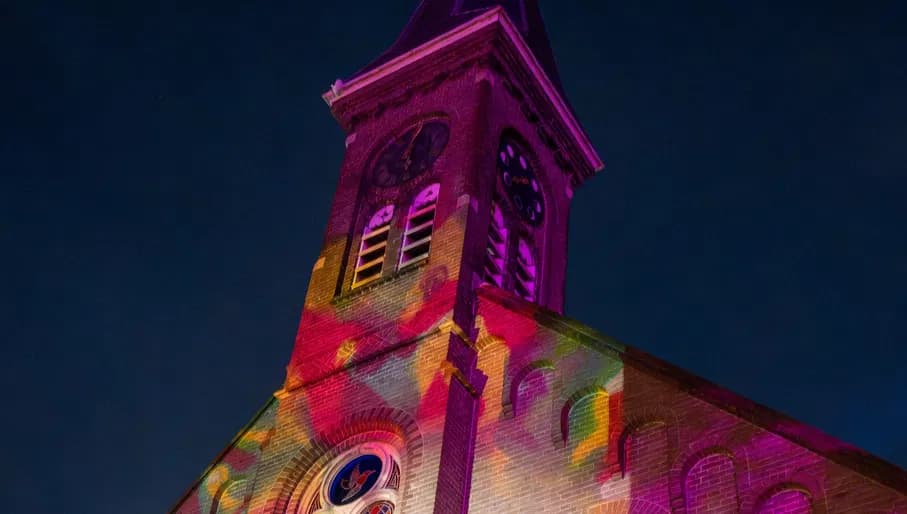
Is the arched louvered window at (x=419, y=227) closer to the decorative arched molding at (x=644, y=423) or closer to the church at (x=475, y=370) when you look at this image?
the church at (x=475, y=370)

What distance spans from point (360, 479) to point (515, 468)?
8.30 feet

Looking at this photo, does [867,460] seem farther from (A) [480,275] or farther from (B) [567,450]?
(A) [480,275]

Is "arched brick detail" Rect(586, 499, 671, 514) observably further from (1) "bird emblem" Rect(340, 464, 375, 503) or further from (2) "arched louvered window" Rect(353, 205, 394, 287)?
(2) "arched louvered window" Rect(353, 205, 394, 287)

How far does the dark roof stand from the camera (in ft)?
78.1

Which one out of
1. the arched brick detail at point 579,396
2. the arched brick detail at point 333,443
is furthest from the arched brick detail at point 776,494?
the arched brick detail at point 333,443

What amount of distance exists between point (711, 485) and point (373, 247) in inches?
341

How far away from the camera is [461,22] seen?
2303 centimetres

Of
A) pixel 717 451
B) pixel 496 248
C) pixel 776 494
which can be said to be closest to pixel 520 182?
pixel 496 248

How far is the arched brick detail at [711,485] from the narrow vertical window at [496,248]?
20.6ft

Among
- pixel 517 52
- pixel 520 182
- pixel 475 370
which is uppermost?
pixel 517 52

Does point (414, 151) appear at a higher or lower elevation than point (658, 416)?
higher

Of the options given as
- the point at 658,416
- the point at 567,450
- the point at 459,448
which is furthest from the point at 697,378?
the point at 459,448

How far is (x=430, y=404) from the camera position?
1652 cm

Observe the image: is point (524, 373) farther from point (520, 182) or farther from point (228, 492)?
point (520, 182)
